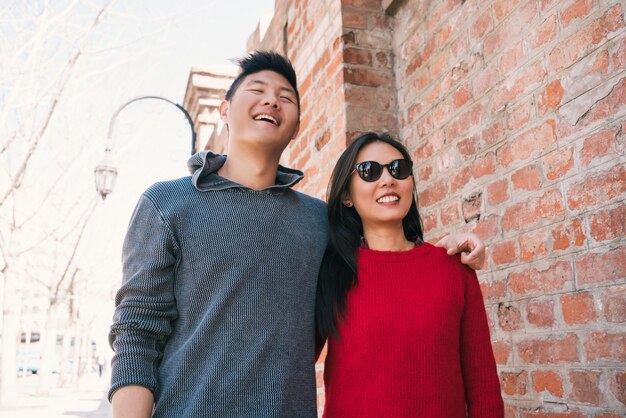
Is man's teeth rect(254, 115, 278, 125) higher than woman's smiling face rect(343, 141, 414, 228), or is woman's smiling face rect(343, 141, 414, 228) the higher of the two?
man's teeth rect(254, 115, 278, 125)

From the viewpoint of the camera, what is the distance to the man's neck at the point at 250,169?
1.95 meters

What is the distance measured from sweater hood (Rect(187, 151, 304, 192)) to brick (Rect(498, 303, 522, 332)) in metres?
0.97

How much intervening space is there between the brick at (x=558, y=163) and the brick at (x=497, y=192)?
0.22 m

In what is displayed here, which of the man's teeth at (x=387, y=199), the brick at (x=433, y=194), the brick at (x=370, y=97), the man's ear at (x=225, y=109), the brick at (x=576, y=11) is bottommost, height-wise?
the man's teeth at (x=387, y=199)

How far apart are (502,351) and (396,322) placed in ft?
2.28

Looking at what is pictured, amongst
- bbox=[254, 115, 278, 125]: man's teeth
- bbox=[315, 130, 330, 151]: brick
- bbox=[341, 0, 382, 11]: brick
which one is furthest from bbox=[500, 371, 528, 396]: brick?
bbox=[341, 0, 382, 11]: brick

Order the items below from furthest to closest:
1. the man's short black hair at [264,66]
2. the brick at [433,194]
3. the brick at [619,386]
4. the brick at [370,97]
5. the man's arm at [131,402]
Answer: the brick at [370,97]
the brick at [433,194]
the man's short black hair at [264,66]
the brick at [619,386]
the man's arm at [131,402]

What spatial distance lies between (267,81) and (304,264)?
71cm

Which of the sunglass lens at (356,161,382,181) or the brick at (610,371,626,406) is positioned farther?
the sunglass lens at (356,161,382,181)

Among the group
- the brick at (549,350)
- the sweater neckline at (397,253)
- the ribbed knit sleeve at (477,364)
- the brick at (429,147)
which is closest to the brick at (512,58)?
the brick at (429,147)

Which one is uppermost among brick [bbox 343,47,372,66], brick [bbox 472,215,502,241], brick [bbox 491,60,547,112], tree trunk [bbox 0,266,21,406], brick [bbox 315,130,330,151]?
brick [bbox 343,47,372,66]

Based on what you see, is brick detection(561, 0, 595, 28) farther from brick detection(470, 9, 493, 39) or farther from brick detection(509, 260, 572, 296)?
brick detection(509, 260, 572, 296)

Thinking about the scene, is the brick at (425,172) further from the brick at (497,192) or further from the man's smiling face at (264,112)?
the man's smiling face at (264,112)

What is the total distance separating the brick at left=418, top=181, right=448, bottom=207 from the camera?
2684mm
